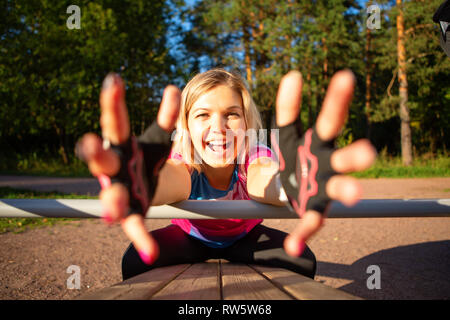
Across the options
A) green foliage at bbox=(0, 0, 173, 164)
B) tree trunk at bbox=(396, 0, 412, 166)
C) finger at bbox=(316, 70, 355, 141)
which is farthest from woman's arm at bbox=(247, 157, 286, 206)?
tree trunk at bbox=(396, 0, 412, 166)

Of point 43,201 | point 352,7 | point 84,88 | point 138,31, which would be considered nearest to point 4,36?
point 84,88

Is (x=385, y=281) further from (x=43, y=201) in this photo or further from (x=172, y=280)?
(x=43, y=201)

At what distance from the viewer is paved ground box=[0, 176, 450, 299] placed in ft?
7.57

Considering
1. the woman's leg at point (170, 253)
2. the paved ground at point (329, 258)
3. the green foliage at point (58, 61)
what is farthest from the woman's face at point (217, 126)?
the green foliage at point (58, 61)

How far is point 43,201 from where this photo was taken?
1.18 m

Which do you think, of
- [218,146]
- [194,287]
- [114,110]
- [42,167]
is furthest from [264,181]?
[42,167]

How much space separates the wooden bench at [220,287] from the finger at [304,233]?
19 cm

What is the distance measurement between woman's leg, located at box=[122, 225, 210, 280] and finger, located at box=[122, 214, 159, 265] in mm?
766

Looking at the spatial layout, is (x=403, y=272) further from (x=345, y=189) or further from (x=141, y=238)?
(x=141, y=238)

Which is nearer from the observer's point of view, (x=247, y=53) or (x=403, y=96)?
(x=403, y=96)

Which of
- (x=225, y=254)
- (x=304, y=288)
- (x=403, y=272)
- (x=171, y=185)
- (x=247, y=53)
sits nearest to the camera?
(x=304, y=288)

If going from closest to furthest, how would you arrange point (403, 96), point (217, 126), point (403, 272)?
1. point (217, 126)
2. point (403, 272)
3. point (403, 96)

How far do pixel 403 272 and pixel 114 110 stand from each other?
9.11ft

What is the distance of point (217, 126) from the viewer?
4.05 ft
